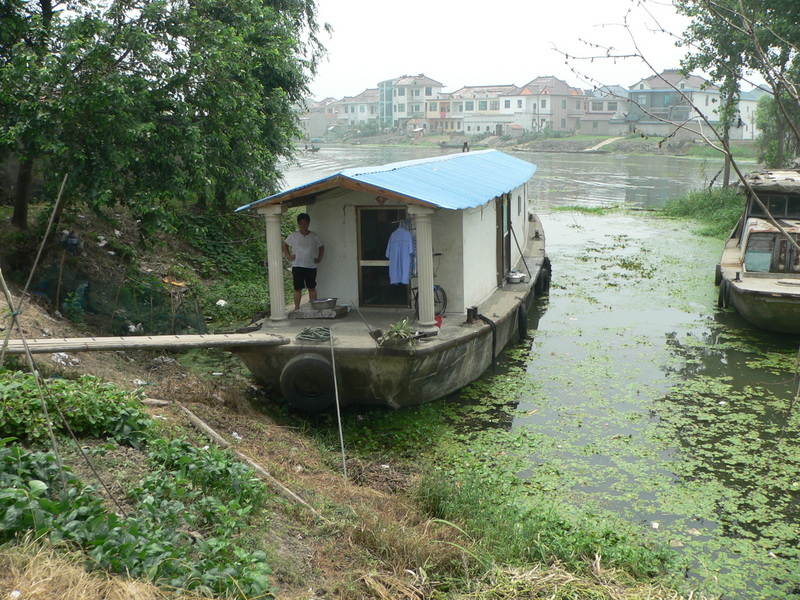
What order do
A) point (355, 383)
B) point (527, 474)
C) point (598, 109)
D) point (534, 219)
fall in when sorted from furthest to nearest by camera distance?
point (598, 109)
point (534, 219)
point (355, 383)
point (527, 474)

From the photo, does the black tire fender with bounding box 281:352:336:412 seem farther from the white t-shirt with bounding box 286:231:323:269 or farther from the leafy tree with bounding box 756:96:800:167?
the leafy tree with bounding box 756:96:800:167

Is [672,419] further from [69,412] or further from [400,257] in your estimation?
[69,412]

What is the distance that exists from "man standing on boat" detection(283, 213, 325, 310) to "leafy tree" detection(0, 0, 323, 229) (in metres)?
1.79

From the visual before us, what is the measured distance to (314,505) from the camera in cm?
553

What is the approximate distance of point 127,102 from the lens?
30.0ft

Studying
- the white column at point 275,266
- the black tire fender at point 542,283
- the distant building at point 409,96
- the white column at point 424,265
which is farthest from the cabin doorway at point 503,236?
the distant building at point 409,96

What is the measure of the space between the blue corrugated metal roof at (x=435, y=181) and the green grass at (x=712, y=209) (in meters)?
9.91

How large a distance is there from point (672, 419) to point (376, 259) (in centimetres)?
402

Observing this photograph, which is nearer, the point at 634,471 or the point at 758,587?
the point at 758,587

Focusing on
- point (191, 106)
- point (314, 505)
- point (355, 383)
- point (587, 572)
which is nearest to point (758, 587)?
point (587, 572)

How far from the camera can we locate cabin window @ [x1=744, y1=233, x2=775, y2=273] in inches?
470

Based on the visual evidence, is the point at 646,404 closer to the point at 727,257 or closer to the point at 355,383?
the point at 355,383

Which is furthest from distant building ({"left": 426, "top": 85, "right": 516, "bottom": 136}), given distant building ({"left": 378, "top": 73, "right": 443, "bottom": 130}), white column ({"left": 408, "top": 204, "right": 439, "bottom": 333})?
white column ({"left": 408, "top": 204, "right": 439, "bottom": 333})

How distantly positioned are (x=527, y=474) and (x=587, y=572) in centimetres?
195
